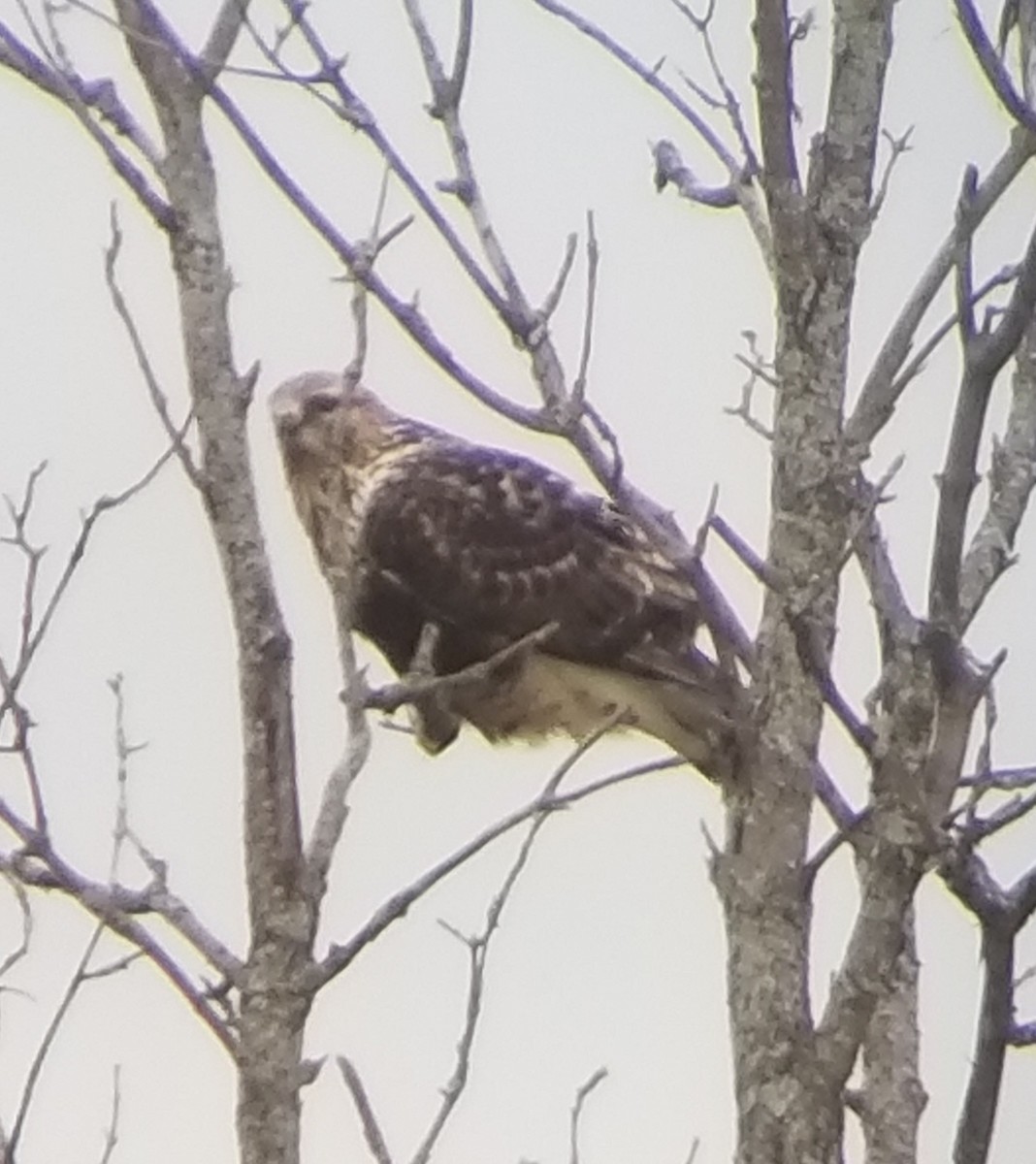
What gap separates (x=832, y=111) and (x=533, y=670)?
154 centimetres

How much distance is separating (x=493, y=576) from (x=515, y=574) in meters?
0.04

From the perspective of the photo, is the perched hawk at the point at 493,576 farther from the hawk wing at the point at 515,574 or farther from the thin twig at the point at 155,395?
the thin twig at the point at 155,395

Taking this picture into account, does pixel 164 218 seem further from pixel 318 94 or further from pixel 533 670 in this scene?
pixel 533 670

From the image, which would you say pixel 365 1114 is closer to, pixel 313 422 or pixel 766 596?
pixel 766 596

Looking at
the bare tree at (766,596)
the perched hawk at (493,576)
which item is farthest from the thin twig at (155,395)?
the perched hawk at (493,576)

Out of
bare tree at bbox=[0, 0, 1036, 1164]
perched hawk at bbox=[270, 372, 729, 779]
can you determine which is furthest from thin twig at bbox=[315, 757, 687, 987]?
perched hawk at bbox=[270, 372, 729, 779]

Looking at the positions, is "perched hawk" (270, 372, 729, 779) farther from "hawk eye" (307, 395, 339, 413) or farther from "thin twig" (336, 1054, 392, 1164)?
"thin twig" (336, 1054, 392, 1164)

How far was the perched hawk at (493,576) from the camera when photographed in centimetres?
354

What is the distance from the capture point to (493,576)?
11.8 ft

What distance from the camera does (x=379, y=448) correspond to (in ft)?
12.8

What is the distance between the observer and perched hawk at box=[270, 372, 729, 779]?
354 centimetres

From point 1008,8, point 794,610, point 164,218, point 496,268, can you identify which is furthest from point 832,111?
point 164,218

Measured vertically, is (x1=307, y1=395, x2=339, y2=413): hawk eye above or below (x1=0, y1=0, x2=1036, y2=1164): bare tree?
above

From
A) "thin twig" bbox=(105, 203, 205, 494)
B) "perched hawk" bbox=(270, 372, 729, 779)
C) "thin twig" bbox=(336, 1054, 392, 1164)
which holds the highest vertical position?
"perched hawk" bbox=(270, 372, 729, 779)
